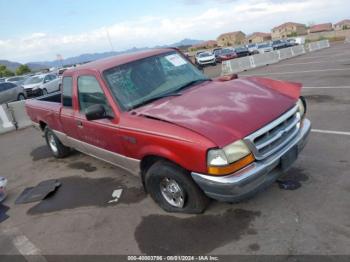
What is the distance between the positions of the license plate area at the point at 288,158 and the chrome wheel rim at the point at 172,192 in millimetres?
1160

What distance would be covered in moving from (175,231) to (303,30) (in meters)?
150

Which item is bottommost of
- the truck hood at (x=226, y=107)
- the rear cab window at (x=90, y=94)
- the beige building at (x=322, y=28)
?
the beige building at (x=322, y=28)

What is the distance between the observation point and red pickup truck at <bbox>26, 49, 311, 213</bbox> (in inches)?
131

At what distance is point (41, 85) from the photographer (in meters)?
22.3

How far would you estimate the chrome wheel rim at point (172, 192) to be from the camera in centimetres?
388

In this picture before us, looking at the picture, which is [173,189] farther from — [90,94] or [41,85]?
→ [41,85]

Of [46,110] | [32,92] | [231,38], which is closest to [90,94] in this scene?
[46,110]

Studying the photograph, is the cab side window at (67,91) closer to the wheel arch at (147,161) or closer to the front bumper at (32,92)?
the wheel arch at (147,161)

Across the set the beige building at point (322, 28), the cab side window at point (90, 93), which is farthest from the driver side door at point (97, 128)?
the beige building at point (322, 28)

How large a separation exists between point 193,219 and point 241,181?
3.11 feet

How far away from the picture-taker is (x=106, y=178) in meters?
5.71

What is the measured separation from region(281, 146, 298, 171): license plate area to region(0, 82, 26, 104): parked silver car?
19090 mm

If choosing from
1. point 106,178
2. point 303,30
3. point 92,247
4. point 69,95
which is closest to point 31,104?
point 69,95

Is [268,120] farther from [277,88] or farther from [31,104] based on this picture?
[31,104]
